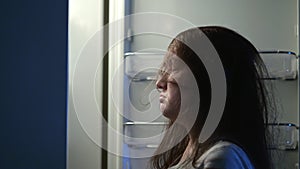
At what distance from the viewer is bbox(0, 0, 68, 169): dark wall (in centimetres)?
59

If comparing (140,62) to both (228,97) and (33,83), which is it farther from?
(33,83)

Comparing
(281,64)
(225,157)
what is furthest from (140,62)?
(225,157)

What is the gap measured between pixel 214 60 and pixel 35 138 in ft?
1.05

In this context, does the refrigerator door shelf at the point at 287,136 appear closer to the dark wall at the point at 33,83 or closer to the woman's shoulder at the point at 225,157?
the woman's shoulder at the point at 225,157

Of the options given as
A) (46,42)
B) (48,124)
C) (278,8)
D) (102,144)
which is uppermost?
(278,8)

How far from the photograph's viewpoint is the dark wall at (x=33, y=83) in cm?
59

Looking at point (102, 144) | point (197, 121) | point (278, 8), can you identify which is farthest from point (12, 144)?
point (278, 8)

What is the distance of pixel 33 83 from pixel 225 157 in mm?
306

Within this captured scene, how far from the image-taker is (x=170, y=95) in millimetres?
767

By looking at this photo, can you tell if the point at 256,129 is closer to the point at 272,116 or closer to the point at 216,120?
the point at 216,120

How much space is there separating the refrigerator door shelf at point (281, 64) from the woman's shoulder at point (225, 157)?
490mm

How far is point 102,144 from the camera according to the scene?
110 cm

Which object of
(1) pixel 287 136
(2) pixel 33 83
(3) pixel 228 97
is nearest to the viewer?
(2) pixel 33 83

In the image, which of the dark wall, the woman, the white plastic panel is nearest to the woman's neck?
the woman
